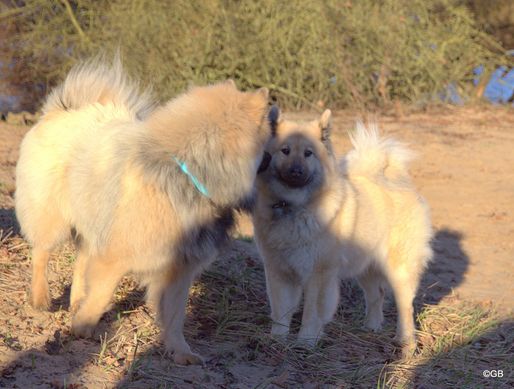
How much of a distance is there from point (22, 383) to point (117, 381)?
429mm

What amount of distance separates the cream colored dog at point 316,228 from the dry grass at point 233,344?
22 cm

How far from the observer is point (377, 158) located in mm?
5254

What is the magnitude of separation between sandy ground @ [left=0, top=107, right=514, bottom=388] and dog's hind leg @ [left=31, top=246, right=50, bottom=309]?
0.24 ft

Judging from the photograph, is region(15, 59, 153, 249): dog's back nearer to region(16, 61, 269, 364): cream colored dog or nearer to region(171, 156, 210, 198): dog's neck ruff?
region(16, 61, 269, 364): cream colored dog

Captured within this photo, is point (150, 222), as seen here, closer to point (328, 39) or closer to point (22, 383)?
point (22, 383)

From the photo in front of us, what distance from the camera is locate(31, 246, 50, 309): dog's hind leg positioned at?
4.21 m

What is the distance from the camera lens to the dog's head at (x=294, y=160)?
436 centimetres

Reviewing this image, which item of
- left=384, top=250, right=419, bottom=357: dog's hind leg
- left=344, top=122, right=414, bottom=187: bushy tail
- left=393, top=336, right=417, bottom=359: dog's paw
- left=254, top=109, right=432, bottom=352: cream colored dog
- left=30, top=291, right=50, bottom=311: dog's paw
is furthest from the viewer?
left=344, top=122, right=414, bottom=187: bushy tail

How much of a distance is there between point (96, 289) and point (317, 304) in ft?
4.77

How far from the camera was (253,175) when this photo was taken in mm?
3656

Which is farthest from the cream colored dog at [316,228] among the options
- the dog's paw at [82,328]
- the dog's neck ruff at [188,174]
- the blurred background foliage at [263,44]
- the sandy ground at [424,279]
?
the blurred background foliage at [263,44]

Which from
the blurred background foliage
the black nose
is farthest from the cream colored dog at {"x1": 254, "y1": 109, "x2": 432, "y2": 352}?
the blurred background foliage

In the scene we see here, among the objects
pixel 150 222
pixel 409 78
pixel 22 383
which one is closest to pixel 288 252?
pixel 150 222

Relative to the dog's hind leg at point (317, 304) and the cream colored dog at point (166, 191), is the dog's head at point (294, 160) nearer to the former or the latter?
the dog's hind leg at point (317, 304)
